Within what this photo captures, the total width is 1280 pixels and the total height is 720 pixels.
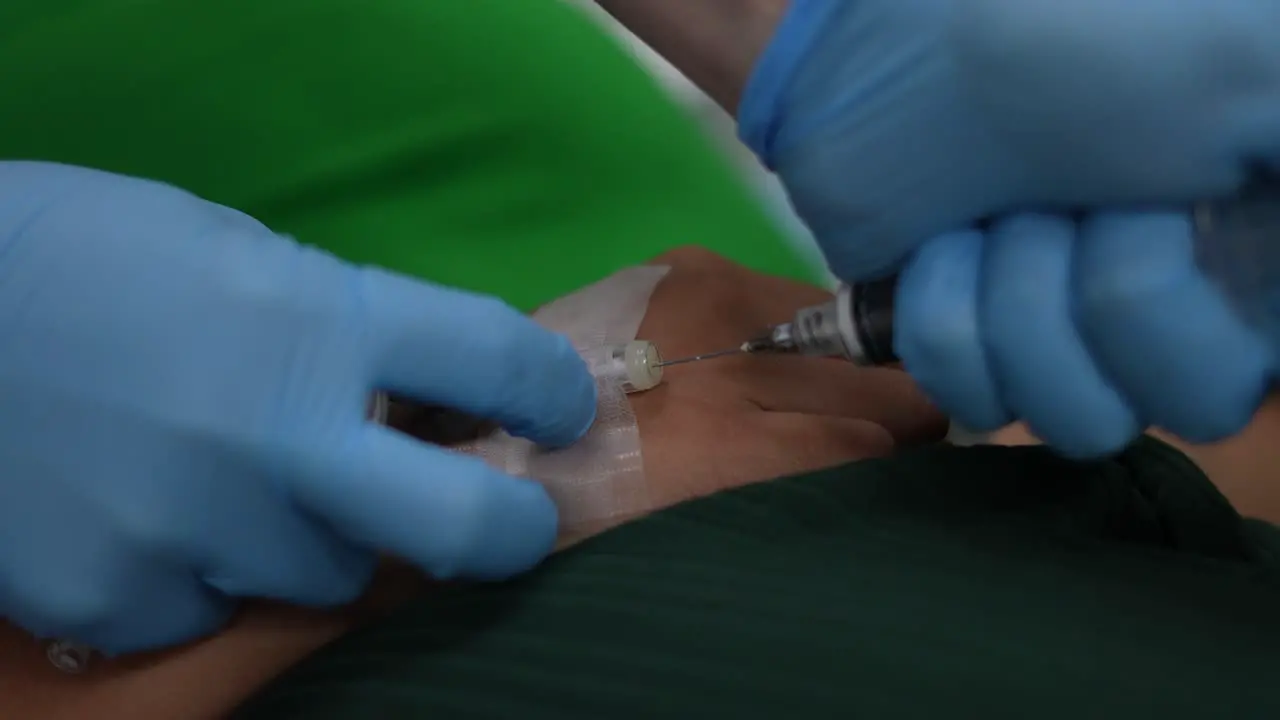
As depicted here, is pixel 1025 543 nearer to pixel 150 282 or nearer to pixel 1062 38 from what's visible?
pixel 1062 38

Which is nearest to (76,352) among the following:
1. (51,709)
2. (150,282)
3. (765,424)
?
(150,282)

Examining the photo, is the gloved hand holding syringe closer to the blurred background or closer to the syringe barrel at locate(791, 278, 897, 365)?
the syringe barrel at locate(791, 278, 897, 365)

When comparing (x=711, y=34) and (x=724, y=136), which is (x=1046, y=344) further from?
(x=724, y=136)

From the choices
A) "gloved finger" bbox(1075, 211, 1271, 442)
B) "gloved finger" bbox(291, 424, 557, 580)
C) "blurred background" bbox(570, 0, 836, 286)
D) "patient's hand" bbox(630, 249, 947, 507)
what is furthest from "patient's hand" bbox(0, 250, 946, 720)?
"blurred background" bbox(570, 0, 836, 286)

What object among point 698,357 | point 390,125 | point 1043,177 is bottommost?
point 698,357

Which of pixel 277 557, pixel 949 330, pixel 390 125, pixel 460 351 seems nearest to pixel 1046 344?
pixel 949 330

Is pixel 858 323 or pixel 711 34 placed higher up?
pixel 711 34

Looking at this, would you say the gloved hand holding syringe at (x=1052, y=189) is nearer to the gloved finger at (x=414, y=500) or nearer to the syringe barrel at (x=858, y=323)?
the syringe barrel at (x=858, y=323)
